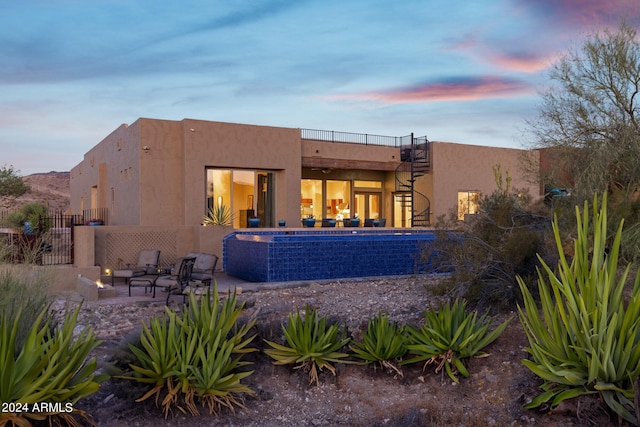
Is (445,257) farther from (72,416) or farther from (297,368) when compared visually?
(72,416)

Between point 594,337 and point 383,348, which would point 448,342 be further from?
point 594,337

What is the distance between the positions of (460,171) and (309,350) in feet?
66.4

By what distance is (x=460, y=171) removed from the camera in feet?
78.7

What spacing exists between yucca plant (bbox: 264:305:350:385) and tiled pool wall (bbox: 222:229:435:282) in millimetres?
5972

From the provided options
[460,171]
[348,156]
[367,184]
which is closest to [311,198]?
[367,184]

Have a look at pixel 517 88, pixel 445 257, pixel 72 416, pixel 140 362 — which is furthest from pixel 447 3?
pixel 72 416

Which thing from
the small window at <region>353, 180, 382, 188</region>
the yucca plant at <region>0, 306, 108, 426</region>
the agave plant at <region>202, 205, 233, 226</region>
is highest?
the small window at <region>353, 180, 382, 188</region>

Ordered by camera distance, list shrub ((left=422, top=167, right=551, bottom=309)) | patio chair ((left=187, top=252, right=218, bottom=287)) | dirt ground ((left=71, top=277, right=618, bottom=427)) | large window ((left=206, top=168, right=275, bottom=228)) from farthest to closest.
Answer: large window ((left=206, top=168, right=275, bottom=228)), patio chair ((left=187, top=252, right=218, bottom=287)), shrub ((left=422, top=167, right=551, bottom=309)), dirt ground ((left=71, top=277, right=618, bottom=427))

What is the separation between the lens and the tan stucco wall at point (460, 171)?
76.1 feet

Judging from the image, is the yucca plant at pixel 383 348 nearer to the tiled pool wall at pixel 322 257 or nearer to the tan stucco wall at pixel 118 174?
the tiled pool wall at pixel 322 257

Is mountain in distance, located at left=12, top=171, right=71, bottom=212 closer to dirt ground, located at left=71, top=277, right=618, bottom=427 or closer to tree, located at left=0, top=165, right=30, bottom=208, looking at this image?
tree, located at left=0, top=165, right=30, bottom=208

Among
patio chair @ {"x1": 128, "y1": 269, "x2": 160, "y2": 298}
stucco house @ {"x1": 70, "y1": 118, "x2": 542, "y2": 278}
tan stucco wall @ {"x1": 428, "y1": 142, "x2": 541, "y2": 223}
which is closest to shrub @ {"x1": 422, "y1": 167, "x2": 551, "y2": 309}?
patio chair @ {"x1": 128, "y1": 269, "x2": 160, "y2": 298}

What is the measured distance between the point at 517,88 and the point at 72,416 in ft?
57.1

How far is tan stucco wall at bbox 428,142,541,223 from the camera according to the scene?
76.1ft
